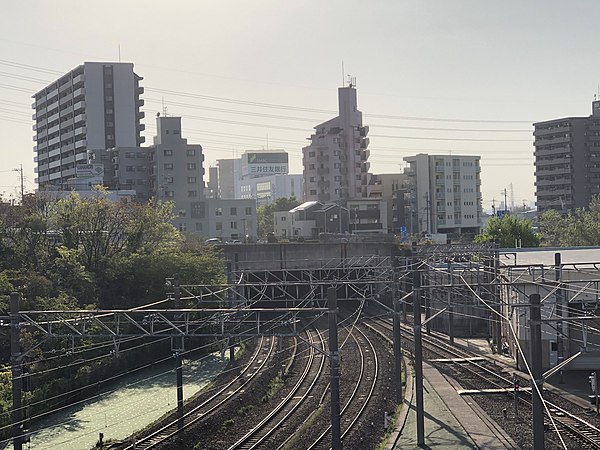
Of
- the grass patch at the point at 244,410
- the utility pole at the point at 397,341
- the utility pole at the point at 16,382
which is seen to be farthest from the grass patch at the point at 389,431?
the utility pole at the point at 16,382

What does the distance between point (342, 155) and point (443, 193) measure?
10.1m

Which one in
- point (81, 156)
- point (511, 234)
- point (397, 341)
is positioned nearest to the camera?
point (397, 341)

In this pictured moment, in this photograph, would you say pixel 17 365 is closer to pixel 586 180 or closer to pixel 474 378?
pixel 474 378

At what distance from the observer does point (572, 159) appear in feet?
233

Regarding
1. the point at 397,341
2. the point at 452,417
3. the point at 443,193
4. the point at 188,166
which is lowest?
the point at 452,417

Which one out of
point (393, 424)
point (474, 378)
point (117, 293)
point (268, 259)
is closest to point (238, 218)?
point (268, 259)

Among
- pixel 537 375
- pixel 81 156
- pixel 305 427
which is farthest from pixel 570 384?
pixel 81 156

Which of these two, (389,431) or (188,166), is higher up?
(188,166)

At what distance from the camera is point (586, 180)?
71.2 metres

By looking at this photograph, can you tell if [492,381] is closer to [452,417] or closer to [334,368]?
[452,417]

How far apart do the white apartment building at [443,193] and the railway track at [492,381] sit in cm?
3608

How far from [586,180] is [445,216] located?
1560 centimetres

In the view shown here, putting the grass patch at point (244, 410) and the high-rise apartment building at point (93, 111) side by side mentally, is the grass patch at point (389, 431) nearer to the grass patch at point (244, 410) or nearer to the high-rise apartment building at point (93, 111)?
the grass patch at point (244, 410)

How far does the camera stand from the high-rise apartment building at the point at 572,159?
233 ft
